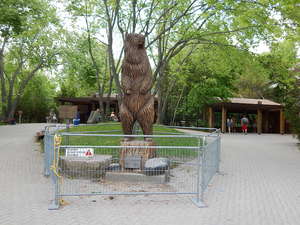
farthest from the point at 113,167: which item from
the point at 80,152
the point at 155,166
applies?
the point at 80,152

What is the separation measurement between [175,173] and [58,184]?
318 cm

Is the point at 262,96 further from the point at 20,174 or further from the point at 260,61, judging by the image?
the point at 20,174

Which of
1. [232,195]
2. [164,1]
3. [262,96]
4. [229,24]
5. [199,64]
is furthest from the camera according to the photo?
[262,96]

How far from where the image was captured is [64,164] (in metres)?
5.73

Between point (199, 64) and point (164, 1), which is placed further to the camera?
point (199, 64)

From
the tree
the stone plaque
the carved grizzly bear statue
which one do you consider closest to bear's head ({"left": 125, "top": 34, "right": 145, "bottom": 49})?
the carved grizzly bear statue

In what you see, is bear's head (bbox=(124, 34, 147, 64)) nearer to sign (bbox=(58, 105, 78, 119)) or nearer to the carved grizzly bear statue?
the carved grizzly bear statue

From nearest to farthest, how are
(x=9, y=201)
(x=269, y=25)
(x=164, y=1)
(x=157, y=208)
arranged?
(x=157, y=208), (x=9, y=201), (x=269, y=25), (x=164, y=1)

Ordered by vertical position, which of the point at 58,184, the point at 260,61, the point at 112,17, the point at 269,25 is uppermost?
the point at 112,17

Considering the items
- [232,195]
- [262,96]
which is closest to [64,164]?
[232,195]

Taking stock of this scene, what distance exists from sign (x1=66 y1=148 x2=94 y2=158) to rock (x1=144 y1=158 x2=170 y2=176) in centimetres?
161

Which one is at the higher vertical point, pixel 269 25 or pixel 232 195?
pixel 269 25

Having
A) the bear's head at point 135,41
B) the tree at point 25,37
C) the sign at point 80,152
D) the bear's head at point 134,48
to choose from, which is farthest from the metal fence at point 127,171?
the tree at point 25,37

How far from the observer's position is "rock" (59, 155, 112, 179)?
574cm
